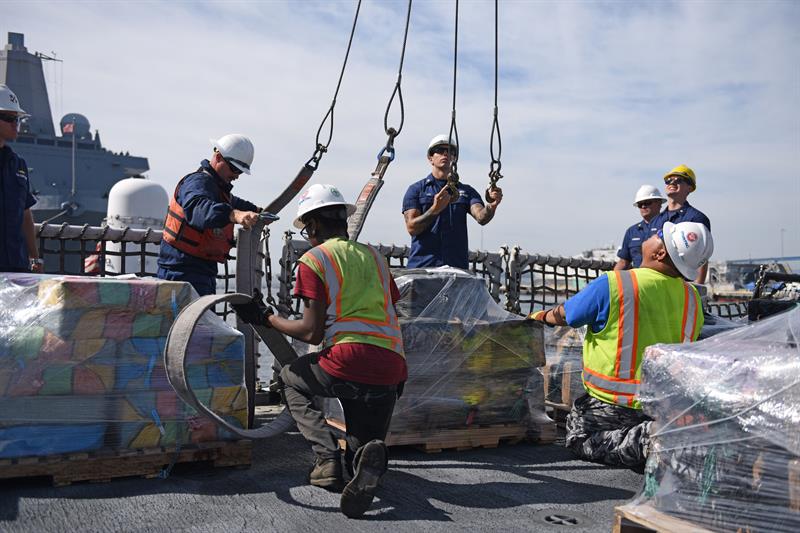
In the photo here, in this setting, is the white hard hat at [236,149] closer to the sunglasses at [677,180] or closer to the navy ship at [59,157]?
the sunglasses at [677,180]

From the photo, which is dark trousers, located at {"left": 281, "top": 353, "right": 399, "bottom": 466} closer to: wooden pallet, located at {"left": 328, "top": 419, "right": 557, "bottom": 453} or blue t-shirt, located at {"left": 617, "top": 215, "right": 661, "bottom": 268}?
wooden pallet, located at {"left": 328, "top": 419, "right": 557, "bottom": 453}

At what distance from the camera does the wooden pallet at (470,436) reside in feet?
14.2

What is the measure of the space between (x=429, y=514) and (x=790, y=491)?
1556 mm

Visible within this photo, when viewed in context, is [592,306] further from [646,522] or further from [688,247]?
[646,522]

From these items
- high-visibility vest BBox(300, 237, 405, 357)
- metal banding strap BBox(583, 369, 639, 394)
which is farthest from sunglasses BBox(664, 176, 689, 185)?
high-visibility vest BBox(300, 237, 405, 357)

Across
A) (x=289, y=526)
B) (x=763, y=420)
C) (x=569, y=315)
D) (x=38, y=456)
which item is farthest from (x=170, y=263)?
(x=763, y=420)

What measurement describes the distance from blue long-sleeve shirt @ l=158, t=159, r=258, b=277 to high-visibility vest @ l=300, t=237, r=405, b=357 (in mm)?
1058

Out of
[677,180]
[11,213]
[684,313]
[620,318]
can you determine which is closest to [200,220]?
[11,213]

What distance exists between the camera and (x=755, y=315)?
518 centimetres

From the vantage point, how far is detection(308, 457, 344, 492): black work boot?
3523mm

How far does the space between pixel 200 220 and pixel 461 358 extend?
1.88 meters

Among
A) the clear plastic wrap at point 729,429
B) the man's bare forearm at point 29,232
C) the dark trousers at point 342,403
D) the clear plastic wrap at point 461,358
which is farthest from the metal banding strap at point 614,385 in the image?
the man's bare forearm at point 29,232

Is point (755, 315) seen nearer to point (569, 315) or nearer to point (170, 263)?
point (569, 315)

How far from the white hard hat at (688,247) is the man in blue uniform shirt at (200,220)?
8.60 ft
